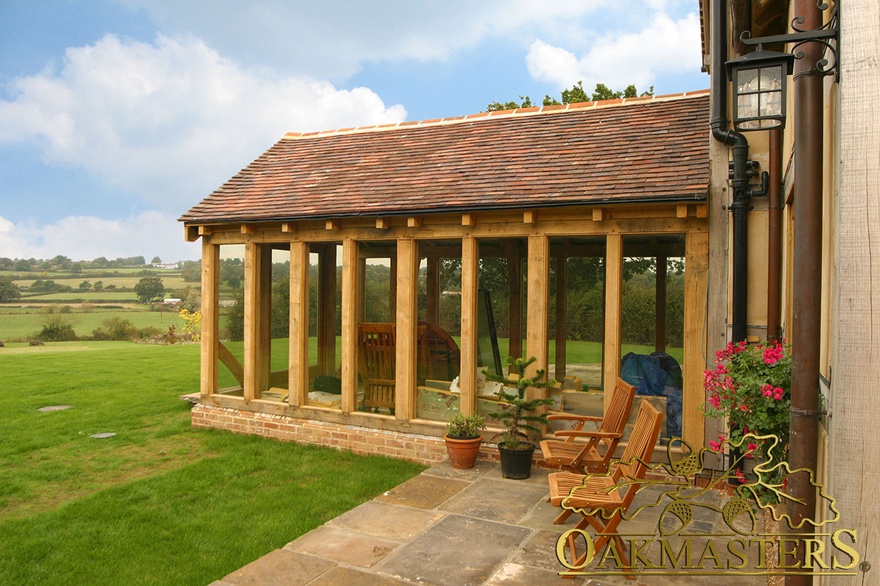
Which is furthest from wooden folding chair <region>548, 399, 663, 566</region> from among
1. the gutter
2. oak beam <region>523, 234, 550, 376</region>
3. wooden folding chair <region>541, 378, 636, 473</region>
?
oak beam <region>523, 234, 550, 376</region>

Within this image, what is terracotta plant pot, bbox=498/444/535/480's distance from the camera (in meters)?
6.90

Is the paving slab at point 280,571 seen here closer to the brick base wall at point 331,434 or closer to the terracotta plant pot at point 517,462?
the terracotta plant pot at point 517,462

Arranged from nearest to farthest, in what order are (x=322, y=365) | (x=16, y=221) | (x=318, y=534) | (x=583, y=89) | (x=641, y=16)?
1. (x=318, y=534)
2. (x=322, y=365)
3. (x=583, y=89)
4. (x=641, y=16)
5. (x=16, y=221)

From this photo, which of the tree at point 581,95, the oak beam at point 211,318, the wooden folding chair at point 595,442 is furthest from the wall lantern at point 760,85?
the tree at point 581,95

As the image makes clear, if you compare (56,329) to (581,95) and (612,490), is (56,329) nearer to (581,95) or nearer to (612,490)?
(581,95)

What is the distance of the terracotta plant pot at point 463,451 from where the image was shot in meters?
7.27

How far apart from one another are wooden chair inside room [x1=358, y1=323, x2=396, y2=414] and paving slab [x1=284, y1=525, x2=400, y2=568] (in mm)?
3381

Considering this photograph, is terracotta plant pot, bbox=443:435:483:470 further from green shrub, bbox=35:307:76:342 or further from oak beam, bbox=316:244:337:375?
green shrub, bbox=35:307:76:342

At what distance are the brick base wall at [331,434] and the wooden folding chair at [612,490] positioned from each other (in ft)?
8.98

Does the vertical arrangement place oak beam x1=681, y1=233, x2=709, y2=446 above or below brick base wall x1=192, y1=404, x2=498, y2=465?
above

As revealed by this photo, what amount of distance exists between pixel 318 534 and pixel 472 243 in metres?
4.02

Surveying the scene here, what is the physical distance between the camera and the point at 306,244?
9.25 m

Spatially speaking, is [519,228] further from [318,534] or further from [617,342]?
[318,534]

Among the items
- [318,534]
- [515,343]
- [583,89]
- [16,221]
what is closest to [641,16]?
[583,89]
